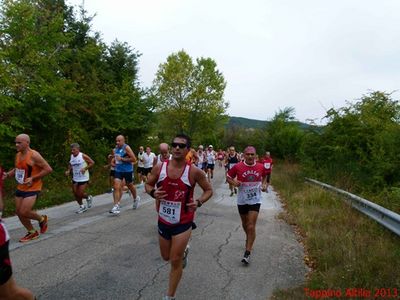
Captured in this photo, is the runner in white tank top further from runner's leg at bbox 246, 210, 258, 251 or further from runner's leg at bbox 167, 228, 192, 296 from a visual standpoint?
runner's leg at bbox 167, 228, 192, 296

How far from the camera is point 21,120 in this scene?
14664 mm

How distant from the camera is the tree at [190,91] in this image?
172 ft

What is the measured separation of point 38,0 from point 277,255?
16756 millimetres

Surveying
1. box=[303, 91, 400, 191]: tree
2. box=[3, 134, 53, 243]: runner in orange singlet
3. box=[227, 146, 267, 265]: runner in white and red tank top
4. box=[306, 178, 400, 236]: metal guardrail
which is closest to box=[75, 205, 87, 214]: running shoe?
box=[3, 134, 53, 243]: runner in orange singlet

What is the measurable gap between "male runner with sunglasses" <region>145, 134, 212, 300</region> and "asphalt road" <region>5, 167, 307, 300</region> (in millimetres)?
663

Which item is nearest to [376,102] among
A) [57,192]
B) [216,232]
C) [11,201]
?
[216,232]

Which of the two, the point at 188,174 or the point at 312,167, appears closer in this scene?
the point at 188,174

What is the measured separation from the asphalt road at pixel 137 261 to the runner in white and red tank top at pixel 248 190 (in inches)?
21.5

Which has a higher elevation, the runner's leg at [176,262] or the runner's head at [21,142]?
the runner's head at [21,142]

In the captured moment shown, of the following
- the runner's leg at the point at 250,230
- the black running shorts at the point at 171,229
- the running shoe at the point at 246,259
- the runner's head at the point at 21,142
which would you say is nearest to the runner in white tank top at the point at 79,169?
the runner's head at the point at 21,142

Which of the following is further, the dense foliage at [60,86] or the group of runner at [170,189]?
the dense foliage at [60,86]

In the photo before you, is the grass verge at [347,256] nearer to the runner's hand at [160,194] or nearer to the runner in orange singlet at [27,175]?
the runner's hand at [160,194]

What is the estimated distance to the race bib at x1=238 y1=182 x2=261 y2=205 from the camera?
6.99m

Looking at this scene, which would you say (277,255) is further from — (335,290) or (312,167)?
(312,167)
